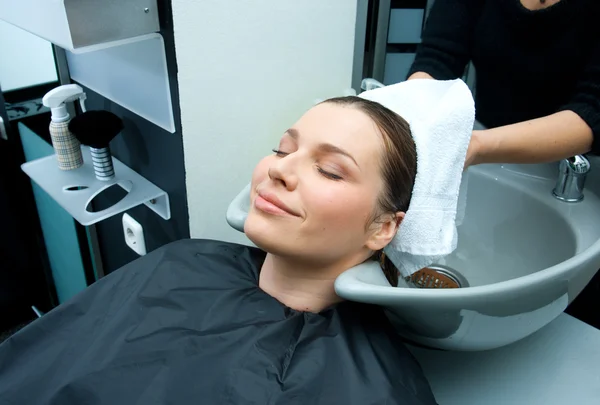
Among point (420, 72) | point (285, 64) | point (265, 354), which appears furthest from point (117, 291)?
point (420, 72)

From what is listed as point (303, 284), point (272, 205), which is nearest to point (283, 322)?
point (303, 284)

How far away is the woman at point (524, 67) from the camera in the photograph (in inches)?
37.3

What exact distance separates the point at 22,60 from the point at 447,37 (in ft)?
4.41

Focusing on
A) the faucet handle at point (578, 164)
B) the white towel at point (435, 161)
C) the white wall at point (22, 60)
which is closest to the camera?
the white towel at point (435, 161)

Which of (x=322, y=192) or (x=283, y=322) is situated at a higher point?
(x=322, y=192)

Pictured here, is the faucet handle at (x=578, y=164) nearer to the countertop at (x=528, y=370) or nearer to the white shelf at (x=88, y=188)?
the countertop at (x=528, y=370)

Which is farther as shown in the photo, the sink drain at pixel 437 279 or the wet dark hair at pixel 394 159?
the sink drain at pixel 437 279

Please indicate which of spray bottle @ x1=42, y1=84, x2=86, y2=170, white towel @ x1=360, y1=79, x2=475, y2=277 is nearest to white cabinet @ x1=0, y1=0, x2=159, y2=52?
spray bottle @ x1=42, y1=84, x2=86, y2=170

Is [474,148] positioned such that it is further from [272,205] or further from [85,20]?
[85,20]

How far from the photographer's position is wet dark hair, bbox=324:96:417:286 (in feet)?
2.87

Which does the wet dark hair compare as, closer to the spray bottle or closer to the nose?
the nose

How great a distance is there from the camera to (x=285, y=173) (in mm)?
853

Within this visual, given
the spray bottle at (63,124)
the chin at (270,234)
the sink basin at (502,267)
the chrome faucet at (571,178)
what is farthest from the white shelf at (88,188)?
the chrome faucet at (571,178)

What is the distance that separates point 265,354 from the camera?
856 mm
